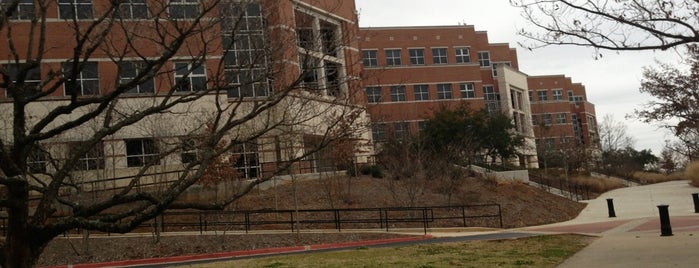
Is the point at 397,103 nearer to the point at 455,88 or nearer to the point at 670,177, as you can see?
the point at 455,88

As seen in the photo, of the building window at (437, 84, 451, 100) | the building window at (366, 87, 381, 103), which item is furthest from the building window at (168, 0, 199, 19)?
the building window at (437, 84, 451, 100)

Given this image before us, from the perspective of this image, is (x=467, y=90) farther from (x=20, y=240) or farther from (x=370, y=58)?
(x=20, y=240)

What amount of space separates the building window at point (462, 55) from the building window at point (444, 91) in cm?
398

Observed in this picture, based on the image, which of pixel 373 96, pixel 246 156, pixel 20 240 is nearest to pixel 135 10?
pixel 20 240

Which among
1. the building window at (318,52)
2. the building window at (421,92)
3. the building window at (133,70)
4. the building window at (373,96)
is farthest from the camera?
the building window at (421,92)

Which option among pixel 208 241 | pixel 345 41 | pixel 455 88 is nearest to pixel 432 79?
pixel 455 88

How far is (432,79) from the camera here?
6356cm

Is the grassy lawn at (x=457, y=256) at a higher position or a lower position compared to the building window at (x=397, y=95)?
lower

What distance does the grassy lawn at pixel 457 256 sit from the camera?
13367mm

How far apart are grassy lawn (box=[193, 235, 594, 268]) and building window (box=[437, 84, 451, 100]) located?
1767 inches

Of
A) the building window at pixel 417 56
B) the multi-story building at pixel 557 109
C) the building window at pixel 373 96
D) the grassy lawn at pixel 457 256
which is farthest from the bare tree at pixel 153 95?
the multi-story building at pixel 557 109

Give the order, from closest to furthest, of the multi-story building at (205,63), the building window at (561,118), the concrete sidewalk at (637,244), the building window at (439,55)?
the multi-story building at (205,63) < the concrete sidewalk at (637,244) < the building window at (439,55) < the building window at (561,118)

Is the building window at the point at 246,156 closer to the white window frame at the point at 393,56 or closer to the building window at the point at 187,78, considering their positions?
the building window at the point at 187,78

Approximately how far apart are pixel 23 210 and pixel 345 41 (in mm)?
4674
